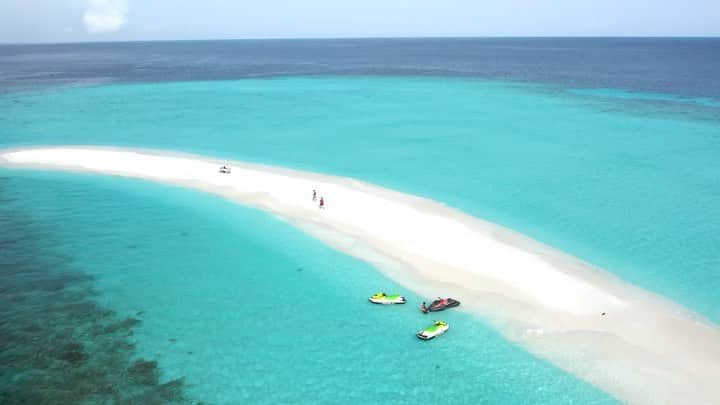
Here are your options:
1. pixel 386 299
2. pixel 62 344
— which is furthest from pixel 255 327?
pixel 62 344

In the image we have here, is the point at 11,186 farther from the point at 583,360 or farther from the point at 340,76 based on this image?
the point at 340,76

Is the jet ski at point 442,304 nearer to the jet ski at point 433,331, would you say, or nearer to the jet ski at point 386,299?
the jet ski at point 433,331

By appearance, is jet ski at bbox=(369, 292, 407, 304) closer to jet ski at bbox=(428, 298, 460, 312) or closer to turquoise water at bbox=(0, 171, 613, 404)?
turquoise water at bbox=(0, 171, 613, 404)

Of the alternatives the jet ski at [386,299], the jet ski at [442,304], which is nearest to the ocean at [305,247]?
the jet ski at [386,299]

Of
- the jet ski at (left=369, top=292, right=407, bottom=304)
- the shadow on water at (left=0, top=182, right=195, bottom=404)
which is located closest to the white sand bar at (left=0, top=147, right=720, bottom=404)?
the jet ski at (left=369, top=292, right=407, bottom=304)

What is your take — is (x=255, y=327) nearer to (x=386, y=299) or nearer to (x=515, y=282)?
(x=386, y=299)
